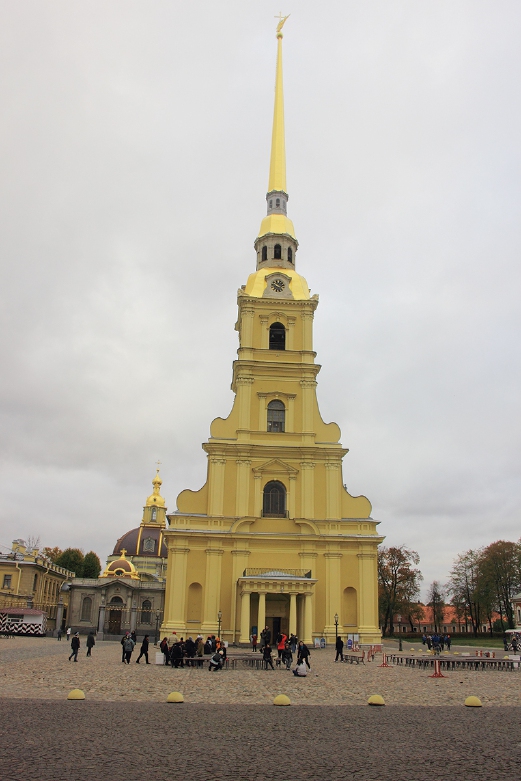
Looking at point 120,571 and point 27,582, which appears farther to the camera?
point 120,571

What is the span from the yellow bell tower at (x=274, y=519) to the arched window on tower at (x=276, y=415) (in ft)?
0.24

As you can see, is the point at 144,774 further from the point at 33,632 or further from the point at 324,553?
the point at 33,632

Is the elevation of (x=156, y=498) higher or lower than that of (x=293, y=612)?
higher

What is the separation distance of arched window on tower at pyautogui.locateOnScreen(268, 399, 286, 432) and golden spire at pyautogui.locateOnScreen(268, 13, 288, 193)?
820 inches

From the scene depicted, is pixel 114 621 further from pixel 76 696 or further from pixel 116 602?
pixel 76 696

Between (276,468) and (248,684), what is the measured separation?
25.3m

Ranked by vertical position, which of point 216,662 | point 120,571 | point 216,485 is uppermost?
point 216,485

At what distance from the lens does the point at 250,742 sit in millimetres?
10789

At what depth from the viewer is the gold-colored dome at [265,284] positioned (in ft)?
167

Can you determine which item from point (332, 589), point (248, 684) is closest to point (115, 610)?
point (332, 589)

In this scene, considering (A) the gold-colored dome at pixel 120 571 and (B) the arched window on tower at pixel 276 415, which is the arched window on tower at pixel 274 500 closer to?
(B) the arched window on tower at pixel 276 415

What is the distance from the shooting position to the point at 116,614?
257 feet

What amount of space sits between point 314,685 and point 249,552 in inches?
895

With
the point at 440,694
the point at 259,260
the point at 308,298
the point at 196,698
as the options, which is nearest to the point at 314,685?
the point at 440,694
